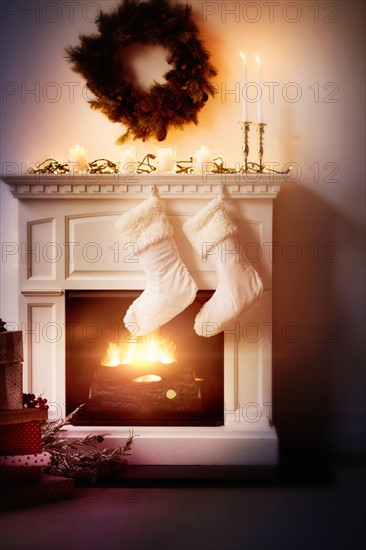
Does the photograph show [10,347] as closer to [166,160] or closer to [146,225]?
[146,225]

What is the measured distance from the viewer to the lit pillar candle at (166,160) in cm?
293

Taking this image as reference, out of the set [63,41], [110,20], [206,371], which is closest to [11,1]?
[63,41]

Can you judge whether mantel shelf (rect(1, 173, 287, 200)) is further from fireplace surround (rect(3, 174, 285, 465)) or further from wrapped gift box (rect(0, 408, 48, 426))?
wrapped gift box (rect(0, 408, 48, 426))

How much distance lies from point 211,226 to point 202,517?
1.23 meters

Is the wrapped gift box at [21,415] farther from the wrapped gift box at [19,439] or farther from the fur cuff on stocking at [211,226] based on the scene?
the fur cuff on stocking at [211,226]

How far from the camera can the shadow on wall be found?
10.5ft

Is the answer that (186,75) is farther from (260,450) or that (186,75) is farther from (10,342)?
(260,450)

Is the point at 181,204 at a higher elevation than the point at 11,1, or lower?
lower

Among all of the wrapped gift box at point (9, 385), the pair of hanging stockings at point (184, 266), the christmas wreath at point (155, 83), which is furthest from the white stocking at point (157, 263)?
the wrapped gift box at point (9, 385)

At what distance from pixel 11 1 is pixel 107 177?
116 cm

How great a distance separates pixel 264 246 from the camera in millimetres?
2896

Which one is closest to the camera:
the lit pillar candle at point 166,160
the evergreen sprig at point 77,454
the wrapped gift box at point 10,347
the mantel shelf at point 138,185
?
the wrapped gift box at point 10,347

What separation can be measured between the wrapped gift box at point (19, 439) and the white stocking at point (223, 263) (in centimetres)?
91

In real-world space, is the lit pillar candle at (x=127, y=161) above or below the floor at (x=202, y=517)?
above
